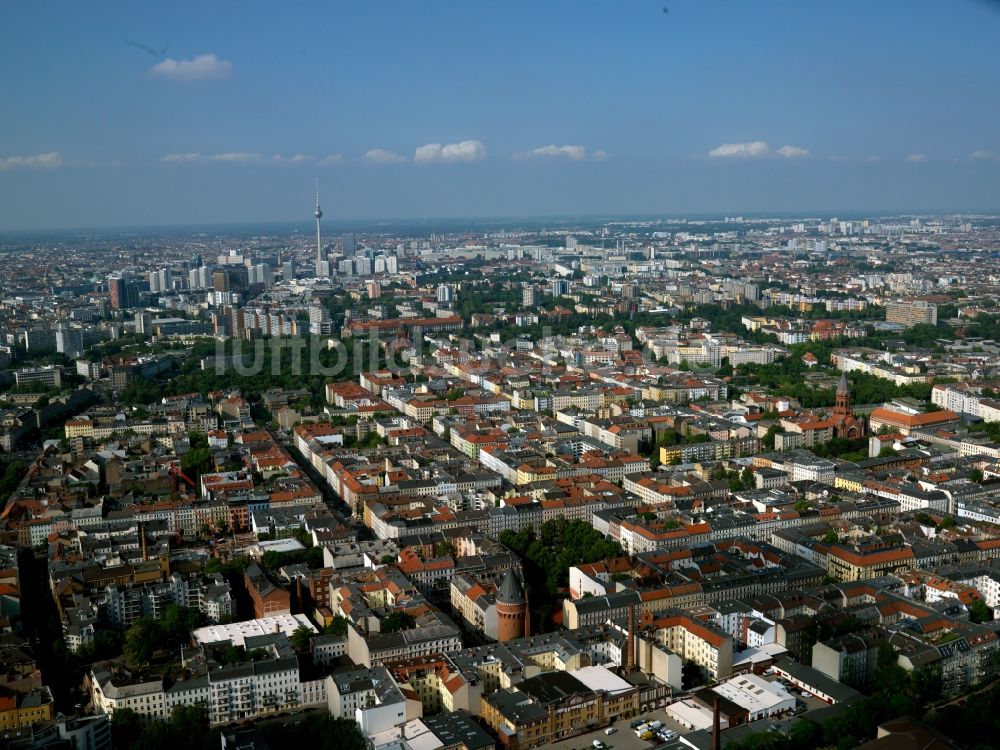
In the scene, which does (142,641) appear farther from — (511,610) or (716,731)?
(716,731)

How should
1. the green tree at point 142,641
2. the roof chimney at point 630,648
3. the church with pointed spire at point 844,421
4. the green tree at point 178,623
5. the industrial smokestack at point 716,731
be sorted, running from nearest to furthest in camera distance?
the industrial smokestack at point 716,731 < the roof chimney at point 630,648 < the green tree at point 142,641 < the green tree at point 178,623 < the church with pointed spire at point 844,421

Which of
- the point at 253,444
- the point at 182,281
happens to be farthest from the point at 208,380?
the point at 182,281

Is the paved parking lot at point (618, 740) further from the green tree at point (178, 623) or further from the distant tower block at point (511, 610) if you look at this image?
the green tree at point (178, 623)

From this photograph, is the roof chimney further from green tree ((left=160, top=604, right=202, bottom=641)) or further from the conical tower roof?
green tree ((left=160, top=604, right=202, bottom=641))

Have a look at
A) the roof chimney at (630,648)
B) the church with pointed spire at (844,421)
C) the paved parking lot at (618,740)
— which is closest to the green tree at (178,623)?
the paved parking lot at (618,740)

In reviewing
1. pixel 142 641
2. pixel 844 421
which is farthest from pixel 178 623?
pixel 844 421

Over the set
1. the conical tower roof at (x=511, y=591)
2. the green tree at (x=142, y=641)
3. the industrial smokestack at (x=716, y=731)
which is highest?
the conical tower roof at (x=511, y=591)

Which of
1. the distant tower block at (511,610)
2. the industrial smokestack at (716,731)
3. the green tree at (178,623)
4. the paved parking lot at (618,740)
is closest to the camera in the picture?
the industrial smokestack at (716,731)
